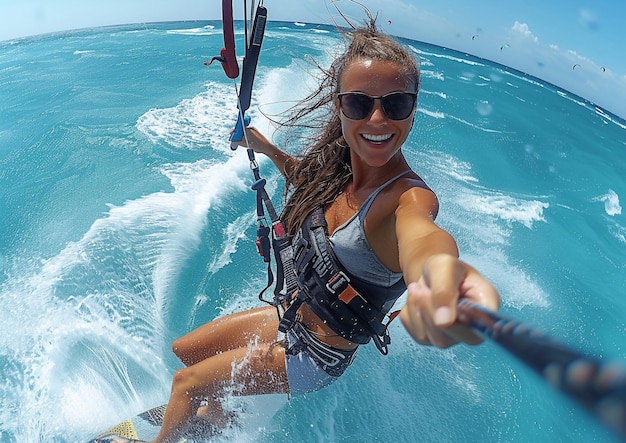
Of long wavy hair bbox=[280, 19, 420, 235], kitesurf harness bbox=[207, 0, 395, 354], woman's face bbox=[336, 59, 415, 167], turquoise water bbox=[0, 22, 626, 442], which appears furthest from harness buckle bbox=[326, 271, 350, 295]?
turquoise water bbox=[0, 22, 626, 442]

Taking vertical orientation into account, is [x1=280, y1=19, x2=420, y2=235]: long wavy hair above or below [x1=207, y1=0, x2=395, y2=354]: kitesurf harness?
above

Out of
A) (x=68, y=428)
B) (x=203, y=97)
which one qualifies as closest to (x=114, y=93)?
(x=203, y=97)

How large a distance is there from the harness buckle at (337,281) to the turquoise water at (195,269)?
76 cm

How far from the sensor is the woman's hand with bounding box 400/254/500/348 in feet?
2.05

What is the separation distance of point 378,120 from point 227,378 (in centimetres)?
143

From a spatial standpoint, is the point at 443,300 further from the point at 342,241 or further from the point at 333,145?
the point at 333,145

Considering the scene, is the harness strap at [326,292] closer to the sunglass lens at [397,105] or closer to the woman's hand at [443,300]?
the sunglass lens at [397,105]

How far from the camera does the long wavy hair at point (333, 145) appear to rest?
65.4 inches

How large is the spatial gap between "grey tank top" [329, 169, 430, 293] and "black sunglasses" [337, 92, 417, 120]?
217 mm

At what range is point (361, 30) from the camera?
1828 mm

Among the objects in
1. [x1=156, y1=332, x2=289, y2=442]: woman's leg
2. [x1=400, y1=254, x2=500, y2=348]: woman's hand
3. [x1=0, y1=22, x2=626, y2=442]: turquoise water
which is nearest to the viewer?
[x1=400, y1=254, x2=500, y2=348]: woman's hand

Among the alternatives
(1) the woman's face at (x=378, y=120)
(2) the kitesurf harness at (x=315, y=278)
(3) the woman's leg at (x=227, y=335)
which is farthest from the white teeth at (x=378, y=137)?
(3) the woman's leg at (x=227, y=335)

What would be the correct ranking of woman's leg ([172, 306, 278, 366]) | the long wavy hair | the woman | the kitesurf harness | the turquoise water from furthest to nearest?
1. the turquoise water
2. woman's leg ([172, 306, 278, 366])
3. the kitesurf harness
4. the long wavy hair
5. the woman

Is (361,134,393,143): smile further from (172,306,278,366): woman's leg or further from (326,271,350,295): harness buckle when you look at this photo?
(172,306,278,366): woman's leg
